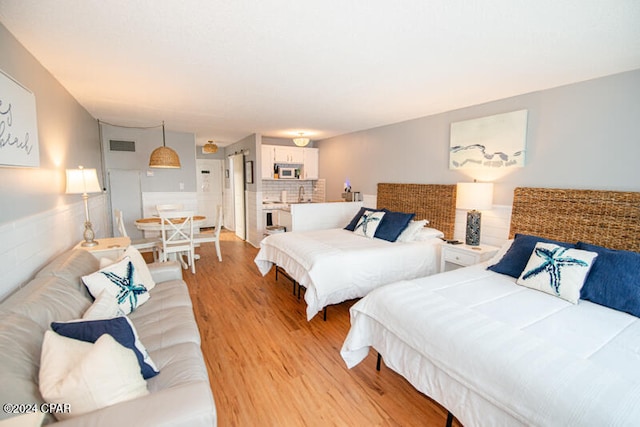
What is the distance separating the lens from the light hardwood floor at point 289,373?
1.77m

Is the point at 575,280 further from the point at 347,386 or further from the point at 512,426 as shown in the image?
the point at 347,386

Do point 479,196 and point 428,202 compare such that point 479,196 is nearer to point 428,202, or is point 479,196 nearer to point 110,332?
point 428,202

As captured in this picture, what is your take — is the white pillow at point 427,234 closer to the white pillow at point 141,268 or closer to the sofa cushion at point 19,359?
the white pillow at point 141,268

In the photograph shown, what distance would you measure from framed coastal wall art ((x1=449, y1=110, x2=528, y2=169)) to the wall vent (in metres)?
5.44

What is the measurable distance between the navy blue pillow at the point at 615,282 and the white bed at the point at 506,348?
0.08m

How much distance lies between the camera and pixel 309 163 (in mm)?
6367

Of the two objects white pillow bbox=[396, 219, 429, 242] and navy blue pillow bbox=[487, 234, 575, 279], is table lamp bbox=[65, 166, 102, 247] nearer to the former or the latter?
white pillow bbox=[396, 219, 429, 242]

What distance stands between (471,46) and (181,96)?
284cm

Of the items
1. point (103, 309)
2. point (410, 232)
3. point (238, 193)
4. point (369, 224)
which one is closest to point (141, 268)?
point (103, 309)

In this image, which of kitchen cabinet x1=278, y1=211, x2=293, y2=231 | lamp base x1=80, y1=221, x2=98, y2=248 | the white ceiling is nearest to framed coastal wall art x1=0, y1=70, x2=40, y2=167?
the white ceiling

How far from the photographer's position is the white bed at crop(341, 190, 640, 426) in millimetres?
1121

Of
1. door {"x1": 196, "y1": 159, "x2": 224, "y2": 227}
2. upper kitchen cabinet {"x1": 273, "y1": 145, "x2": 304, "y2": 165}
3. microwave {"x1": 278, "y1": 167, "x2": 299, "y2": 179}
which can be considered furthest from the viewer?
door {"x1": 196, "y1": 159, "x2": 224, "y2": 227}

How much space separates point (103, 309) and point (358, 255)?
7.03ft

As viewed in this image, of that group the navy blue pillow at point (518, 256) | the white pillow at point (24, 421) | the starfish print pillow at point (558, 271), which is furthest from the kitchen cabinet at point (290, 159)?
the white pillow at point (24, 421)
